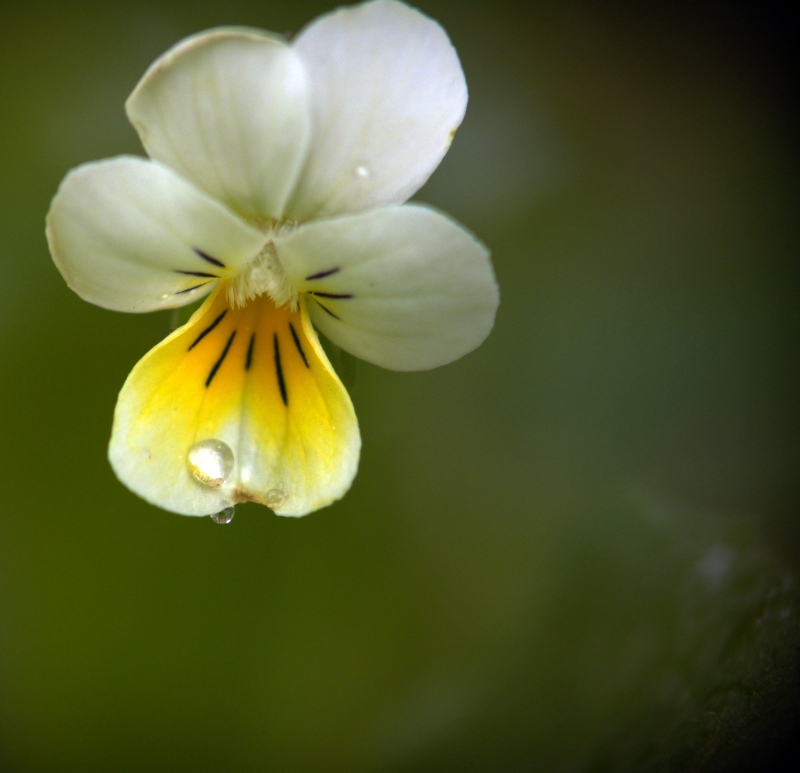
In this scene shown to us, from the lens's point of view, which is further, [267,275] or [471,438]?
[471,438]

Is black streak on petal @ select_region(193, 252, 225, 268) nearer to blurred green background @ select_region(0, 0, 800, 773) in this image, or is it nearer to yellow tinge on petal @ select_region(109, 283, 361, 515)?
yellow tinge on petal @ select_region(109, 283, 361, 515)

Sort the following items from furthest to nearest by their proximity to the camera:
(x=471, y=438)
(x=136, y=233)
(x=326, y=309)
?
(x=471, y=438) → (x=326, y=309) → (x=136, y=233)

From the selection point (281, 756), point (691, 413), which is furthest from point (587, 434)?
point (281, 756)

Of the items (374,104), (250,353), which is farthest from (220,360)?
(374,104)

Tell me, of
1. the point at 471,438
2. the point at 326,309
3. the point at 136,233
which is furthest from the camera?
the point at 471,438

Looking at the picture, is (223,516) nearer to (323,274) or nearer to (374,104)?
(323,274)

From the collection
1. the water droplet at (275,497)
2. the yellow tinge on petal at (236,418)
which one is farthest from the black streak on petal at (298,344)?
the water droplet at (275,497)

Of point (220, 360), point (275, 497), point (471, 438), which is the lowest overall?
point (275, 497)

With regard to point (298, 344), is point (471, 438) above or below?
above

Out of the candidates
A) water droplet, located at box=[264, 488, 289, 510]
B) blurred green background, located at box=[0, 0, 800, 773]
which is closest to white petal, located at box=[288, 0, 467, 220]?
water droplet, located at box=[264, 488, 289, 510]
